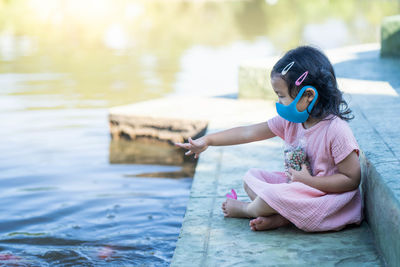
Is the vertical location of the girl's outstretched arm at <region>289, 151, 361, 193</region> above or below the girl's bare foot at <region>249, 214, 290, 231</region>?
above

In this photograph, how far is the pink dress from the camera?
8.64 ft

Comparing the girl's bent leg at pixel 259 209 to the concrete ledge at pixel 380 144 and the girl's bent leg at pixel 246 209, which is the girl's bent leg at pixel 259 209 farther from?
the concrete ledge at pixel 380 144

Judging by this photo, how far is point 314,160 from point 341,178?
18cm

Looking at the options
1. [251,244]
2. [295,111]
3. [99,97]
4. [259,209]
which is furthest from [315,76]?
[99,97]

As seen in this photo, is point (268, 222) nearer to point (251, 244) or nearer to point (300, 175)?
point (251, 244)

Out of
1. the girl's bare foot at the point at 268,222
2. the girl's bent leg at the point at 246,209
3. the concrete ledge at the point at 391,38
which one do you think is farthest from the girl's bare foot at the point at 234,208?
the concrete ledge at the point at 391,38

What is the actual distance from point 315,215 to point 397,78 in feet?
10.8

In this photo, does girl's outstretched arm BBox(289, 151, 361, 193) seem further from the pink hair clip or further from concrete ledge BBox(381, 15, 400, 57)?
concrete ledge BBox(381, 15, 400, 57)

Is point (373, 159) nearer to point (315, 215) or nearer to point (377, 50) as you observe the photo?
point (315, 215)

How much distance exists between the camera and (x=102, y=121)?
7641mm

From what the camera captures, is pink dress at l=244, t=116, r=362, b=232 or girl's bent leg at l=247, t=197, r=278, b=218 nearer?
pink dress at l=244, t=116, r=362, b=232

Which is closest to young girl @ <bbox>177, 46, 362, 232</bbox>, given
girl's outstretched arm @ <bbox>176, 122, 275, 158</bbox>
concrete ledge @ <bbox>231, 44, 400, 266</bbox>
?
concrete ledge @ <bbox>231, 44, 400, 266</bbox>

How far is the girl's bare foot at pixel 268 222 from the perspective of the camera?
2.72 meters

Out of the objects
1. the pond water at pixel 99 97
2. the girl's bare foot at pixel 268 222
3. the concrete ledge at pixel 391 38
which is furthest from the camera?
the concrete ledge at pixel 391 38
